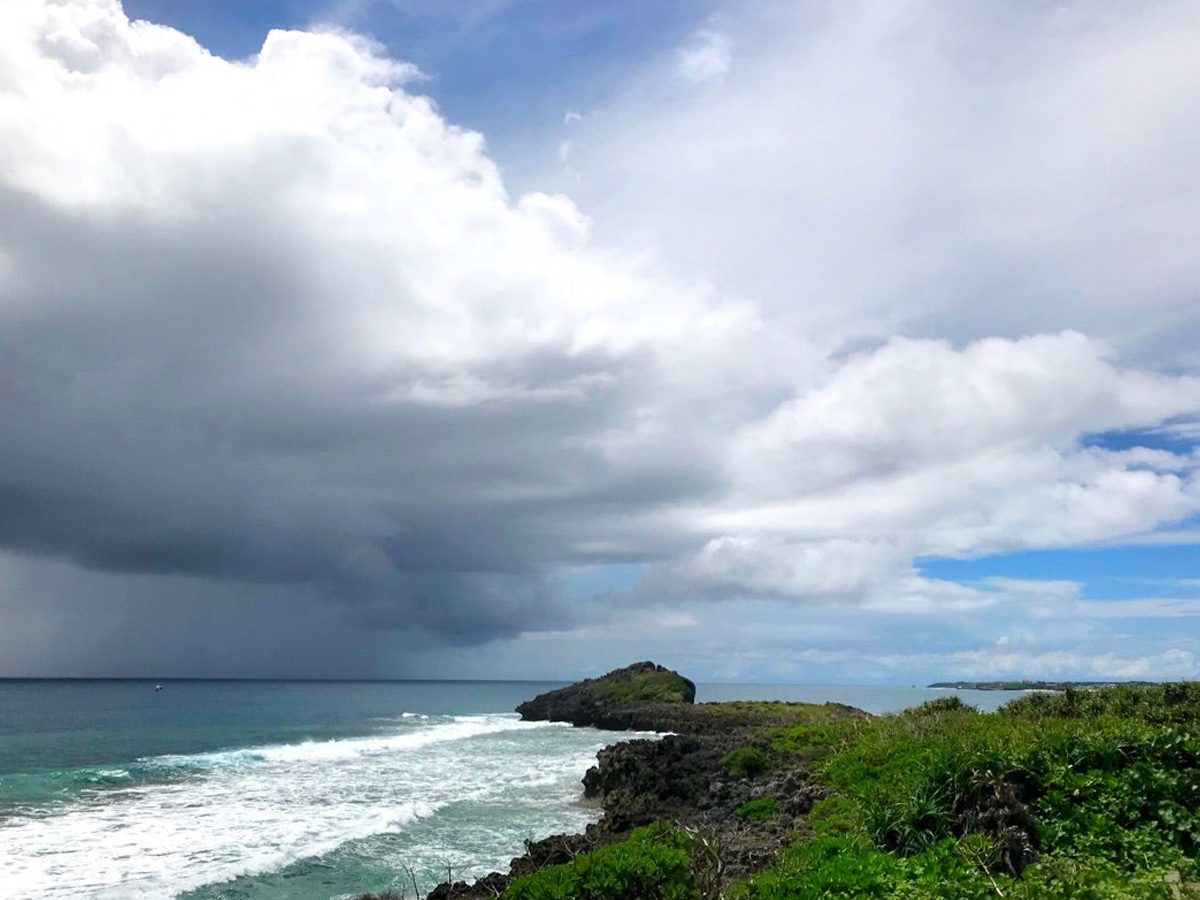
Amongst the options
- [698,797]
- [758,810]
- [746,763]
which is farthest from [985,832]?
[746,763]

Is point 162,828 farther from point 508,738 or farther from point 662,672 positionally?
point 662,672

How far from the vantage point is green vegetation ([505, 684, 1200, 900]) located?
892cm

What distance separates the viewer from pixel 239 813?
27016 mm

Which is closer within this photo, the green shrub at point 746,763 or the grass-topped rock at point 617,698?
the green shrub at point 746,763

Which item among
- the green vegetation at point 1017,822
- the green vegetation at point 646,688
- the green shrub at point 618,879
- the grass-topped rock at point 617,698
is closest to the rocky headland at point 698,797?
the green shrub at point 618,879

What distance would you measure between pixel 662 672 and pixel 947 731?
63700mm

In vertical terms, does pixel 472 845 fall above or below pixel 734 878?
below

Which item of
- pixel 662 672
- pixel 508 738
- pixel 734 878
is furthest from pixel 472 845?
pixel 662 672

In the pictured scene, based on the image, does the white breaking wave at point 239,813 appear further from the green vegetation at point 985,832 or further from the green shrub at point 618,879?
the green vegetation at point 985,832

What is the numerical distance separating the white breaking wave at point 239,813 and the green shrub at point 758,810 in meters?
10.1

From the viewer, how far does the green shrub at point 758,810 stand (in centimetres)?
1848

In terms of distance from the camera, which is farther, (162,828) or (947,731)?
(162,828)

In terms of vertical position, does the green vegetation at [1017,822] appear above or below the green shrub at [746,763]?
above

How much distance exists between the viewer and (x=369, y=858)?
20.9 m
